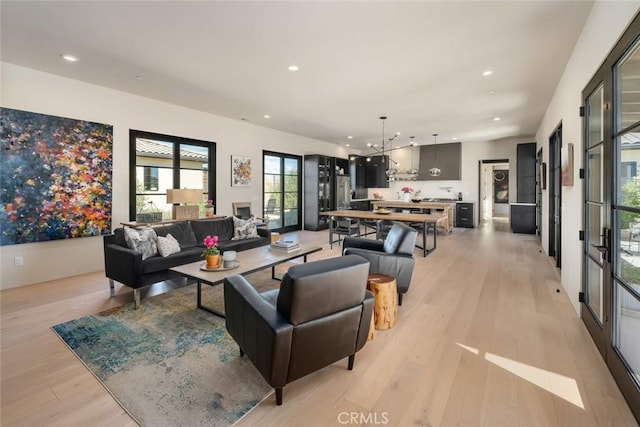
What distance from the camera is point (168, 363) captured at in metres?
2.23

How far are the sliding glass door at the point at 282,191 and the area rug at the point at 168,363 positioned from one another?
496 centimetres

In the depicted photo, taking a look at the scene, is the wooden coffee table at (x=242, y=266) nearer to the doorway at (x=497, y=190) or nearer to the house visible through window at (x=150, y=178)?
the house visible through window at (x=150, y=178)

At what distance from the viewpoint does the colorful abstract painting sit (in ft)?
12.5

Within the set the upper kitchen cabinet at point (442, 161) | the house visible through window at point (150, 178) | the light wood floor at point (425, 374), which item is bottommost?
the light wood floor at point (425, 374)

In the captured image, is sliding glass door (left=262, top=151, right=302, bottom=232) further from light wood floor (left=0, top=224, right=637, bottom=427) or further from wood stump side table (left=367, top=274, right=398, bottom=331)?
wood stump side table (left=367, top=274, right=398, bottom=331)

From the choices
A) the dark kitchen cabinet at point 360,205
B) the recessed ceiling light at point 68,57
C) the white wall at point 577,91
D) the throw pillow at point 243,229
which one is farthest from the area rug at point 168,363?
the dark kitchen cabinet at point 360,205

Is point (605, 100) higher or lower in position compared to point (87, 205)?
higher

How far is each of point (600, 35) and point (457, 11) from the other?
1130 millimetres

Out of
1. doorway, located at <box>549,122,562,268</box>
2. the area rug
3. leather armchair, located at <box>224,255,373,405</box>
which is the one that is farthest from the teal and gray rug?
doorway, located at <box>549,122,562,268</box>

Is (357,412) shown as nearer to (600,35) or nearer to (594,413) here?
(594,413)

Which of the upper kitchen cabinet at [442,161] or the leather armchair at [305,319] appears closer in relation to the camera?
the leather armchair at [305,319]

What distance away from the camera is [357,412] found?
68.2 inches

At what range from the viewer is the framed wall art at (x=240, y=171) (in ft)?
22.3

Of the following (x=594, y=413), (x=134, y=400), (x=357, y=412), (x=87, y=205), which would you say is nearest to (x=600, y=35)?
(x=594, y=413)
